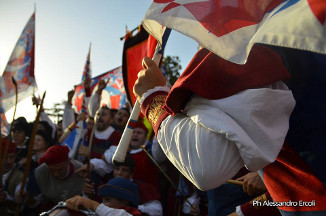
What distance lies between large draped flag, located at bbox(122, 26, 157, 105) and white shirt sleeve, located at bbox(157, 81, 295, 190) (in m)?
1.88

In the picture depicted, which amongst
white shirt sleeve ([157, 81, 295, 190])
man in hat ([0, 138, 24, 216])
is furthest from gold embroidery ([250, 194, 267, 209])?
man in hat ([0, 138, 24, 216])

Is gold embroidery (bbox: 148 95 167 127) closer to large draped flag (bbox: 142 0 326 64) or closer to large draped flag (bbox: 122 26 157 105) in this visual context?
large draped flag (bbox: 142 0 326 64)

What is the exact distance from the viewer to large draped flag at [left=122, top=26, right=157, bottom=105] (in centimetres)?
295

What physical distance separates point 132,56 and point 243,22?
2.39 metres

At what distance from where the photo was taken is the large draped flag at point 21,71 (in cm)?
501

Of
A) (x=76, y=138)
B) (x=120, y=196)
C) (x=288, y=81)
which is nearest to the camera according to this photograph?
(x=288, y=81)

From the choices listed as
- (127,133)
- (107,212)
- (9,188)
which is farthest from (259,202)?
(9,188)

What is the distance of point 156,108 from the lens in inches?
46.6

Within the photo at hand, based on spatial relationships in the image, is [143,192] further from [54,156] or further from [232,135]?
[232,135]

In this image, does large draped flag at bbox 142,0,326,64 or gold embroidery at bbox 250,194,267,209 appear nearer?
large draped flag at bbox 142,0,326,64

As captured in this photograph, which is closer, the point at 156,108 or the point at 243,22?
the point at 243,22

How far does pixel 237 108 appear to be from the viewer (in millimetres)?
953

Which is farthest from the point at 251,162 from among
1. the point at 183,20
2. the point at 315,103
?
the point at 183,20

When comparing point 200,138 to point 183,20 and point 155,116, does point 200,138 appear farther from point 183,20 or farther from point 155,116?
point 183,20
